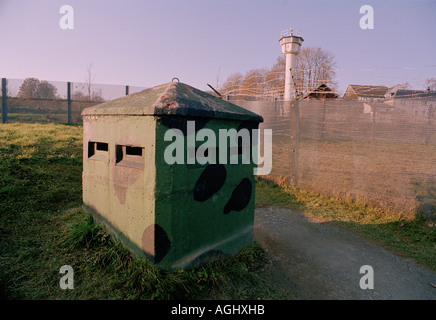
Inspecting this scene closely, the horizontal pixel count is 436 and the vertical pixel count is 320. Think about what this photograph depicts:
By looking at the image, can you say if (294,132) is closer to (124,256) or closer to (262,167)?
(262,167)

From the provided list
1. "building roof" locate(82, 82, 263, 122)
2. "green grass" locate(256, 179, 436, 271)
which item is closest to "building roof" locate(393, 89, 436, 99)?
"green grass" locate(256, 179, 436, 271)

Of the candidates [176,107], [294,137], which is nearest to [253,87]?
[294,137]

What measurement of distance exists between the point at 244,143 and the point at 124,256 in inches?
70.2

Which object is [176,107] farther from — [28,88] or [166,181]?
[28,88]

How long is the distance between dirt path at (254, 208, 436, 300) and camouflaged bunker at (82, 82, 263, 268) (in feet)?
2.28

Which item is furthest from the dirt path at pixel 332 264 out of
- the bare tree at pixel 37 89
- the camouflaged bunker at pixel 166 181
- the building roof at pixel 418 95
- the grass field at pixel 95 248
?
the bare tree at pixel 37 89

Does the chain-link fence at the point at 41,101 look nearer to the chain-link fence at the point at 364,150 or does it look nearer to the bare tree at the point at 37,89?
the bare tree at the point at 37,89

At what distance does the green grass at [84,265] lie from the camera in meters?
2.41

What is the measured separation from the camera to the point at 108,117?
2.89 m

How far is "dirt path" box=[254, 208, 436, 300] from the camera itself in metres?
2.72

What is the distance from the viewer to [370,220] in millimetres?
4539

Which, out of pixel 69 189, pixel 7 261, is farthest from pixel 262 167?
pixel 7 261

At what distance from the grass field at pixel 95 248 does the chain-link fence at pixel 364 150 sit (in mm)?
338

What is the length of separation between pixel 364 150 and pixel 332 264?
105 inches
